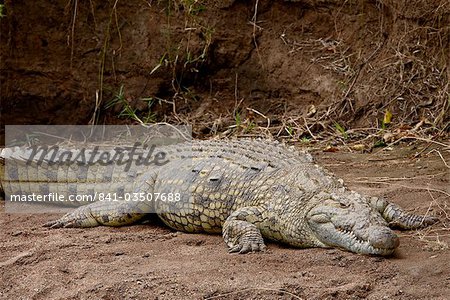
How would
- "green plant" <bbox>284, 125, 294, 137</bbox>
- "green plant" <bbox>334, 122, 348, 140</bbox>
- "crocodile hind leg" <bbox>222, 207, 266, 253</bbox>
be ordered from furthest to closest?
"green plant" <bbox>284, 125, 294, 137</bbox> → "green plant" <bbox>334, 122, 348, 140</bbox> → "crocodile hind leg" <bbox>222, 207, 266, 253</bbox>

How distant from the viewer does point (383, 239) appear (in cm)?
427

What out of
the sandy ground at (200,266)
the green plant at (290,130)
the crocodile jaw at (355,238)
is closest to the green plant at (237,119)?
the green plant at (290,130)

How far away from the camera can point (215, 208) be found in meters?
5.29

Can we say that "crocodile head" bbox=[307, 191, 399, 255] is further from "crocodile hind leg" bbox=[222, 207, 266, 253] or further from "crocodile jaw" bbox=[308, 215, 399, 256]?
"crocodile hind leg" bbox=[222, 207, 266, 253]

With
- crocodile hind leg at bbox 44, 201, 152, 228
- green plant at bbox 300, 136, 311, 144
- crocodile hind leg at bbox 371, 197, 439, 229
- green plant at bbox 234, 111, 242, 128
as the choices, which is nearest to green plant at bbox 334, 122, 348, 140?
green plant at bbox 300, 136, 311, 144

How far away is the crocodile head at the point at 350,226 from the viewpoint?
430 cm

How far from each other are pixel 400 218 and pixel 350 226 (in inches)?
26.5

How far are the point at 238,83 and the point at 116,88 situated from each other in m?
1.42

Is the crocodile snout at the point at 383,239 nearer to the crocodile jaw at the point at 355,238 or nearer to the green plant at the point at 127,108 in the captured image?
the crocodile jaw at the point at 355,238

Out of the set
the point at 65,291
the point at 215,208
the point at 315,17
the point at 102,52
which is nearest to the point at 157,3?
the point at 102,52

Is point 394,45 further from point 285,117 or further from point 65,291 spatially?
point 65,291

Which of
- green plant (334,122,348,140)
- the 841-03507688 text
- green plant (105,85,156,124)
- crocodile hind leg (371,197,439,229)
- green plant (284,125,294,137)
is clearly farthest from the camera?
green plant (105,85,156,124)

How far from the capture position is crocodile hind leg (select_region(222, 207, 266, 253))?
4.73 metres

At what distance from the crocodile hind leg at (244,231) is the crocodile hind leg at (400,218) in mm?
822
